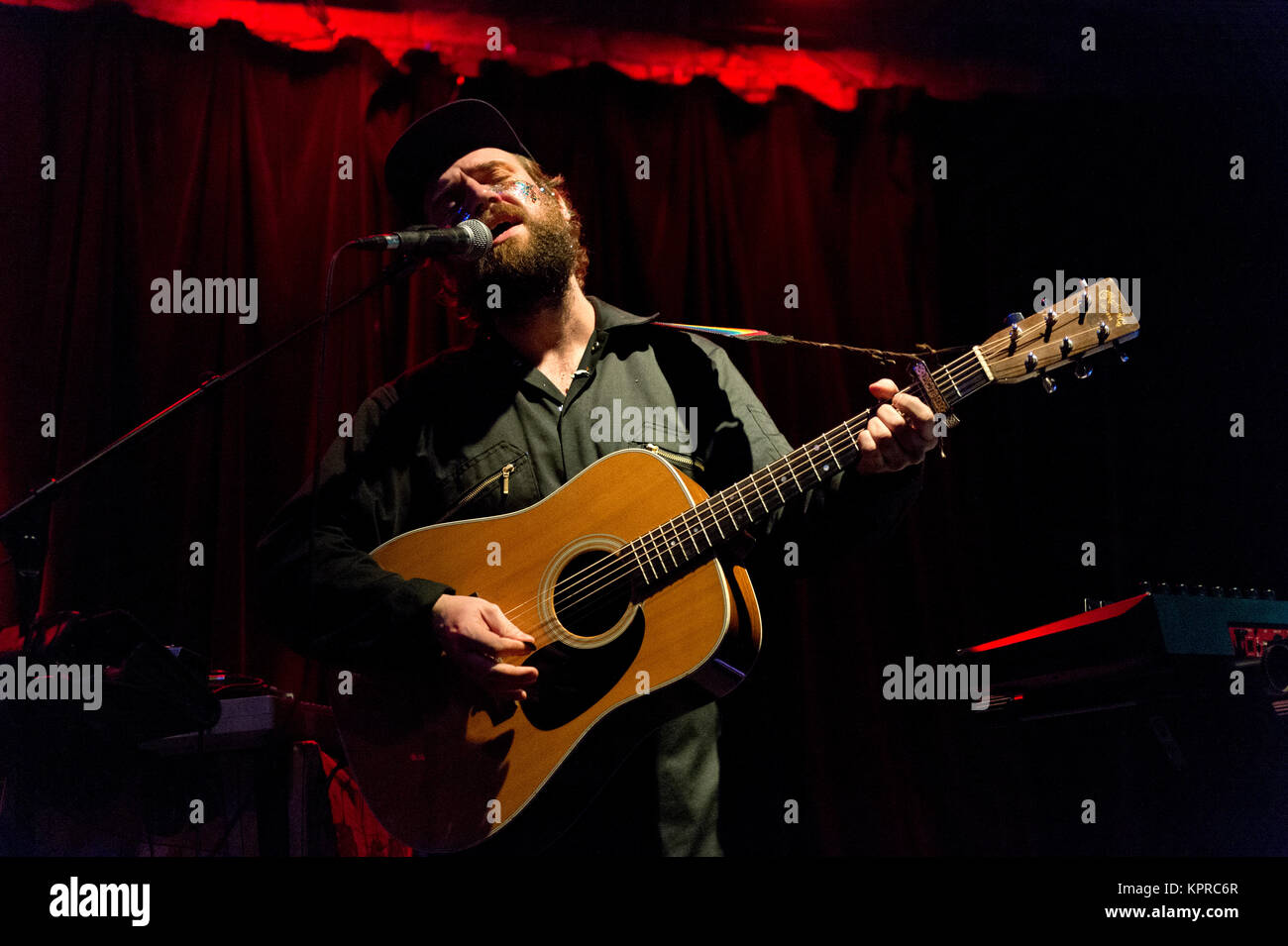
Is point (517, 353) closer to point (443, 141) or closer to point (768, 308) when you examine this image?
point (443, 141)

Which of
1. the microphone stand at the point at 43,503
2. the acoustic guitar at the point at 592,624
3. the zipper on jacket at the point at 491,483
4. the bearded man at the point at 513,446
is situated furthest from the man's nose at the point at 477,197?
the acoustic guitar at the point at 592,624

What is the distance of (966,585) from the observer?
3.20 m

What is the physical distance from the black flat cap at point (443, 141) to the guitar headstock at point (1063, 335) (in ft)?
4.53

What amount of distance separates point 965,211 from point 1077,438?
0.84m

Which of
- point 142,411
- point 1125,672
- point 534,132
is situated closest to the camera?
point 1125,672

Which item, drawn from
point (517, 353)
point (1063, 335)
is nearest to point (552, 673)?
point (517, 353)

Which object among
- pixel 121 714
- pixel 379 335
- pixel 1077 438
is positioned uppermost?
pixel 379 335

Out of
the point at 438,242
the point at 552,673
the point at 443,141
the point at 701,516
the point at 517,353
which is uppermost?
the point at 443,141

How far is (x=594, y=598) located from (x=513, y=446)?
0.45 metres

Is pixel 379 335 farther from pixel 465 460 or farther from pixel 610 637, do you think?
pixel 610 637

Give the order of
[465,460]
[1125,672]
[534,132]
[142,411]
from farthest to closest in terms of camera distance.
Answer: [534,132], [142,411], [465,460], [1125,672]

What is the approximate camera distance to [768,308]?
10.9ft

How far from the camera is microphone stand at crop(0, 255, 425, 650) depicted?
214 cm
